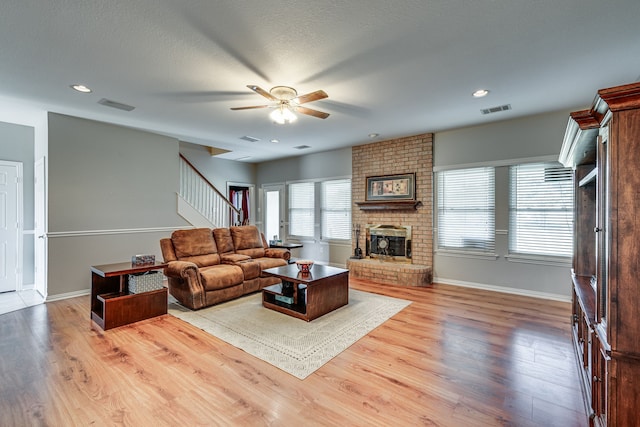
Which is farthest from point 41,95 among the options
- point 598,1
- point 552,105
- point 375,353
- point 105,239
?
point 552,105

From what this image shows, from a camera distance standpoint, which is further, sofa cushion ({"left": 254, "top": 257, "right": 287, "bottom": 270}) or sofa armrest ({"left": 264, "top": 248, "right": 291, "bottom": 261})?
sofa armrest ({"left": 264, "top": 248, "right": 291, "bottom": 261})

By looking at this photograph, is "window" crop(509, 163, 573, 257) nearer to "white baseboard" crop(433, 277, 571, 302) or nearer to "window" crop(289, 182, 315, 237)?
"white baseboard" crop(433, 277, 571, 302)

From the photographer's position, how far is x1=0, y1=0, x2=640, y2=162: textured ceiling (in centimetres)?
206

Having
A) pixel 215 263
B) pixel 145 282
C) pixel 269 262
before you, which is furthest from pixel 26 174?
pixel 269 262

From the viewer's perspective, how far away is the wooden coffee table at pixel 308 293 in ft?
11.5

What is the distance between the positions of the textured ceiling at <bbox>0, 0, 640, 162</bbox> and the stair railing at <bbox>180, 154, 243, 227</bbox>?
225 cm

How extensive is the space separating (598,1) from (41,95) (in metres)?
5.51

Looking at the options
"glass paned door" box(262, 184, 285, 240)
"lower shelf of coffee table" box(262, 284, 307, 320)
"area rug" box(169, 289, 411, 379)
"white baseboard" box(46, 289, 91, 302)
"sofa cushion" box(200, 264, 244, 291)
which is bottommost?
"area rug" box(169, 289, 411, 379)

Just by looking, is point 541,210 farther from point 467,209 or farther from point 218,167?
point 218,167

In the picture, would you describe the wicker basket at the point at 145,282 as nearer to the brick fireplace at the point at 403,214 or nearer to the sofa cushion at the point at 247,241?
the sofa cushion at the point at 247,241

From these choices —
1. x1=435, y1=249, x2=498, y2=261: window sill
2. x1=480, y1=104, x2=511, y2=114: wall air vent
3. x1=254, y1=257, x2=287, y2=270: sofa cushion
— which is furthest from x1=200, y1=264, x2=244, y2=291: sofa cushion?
x1=480, y1=104, x2=511, y2=114: wall air vent

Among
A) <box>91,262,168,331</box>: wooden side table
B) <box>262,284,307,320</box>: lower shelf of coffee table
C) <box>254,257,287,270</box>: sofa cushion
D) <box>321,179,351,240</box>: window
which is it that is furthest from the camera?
<box>321,179,351,240</box>: window

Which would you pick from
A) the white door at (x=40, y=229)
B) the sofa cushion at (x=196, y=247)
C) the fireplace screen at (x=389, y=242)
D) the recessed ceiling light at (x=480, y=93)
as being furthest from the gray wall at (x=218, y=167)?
the recessed ceiling light at (x=480, y=93)

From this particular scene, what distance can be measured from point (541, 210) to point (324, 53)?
159 inches
